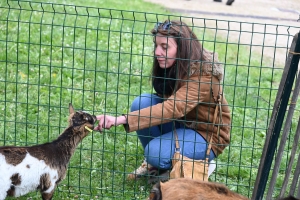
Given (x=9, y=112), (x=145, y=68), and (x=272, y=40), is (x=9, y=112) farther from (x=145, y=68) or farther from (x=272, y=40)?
(x=272, y=40)

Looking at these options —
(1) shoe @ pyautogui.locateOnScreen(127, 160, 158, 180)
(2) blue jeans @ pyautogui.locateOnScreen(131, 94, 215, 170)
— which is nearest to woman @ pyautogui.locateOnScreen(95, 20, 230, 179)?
(2) blue jeans @ pyautogui.locateOnScreen(131, 94, 215, 170)

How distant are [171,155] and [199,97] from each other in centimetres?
64

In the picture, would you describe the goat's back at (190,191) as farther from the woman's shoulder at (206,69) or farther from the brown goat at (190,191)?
the woman's shoulder at (206,69)

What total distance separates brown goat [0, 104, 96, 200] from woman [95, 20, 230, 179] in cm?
22

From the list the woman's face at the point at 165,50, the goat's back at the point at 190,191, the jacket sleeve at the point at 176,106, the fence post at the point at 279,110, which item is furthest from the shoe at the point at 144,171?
the goat's back at the point at 190,191

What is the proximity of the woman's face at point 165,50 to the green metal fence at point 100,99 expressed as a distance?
Answer: 0.21 m

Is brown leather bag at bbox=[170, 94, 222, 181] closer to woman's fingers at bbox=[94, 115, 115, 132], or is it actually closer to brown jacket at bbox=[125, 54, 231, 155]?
brown jacket at bbox=[125, 54, 231, 155]

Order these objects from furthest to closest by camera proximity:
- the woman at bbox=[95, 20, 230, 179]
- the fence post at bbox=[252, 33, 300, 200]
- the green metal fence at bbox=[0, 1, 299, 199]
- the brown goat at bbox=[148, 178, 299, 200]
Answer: the green metal fence at bbox=[0, 1, 299, 199], the woman at bbox=[95, 20, 230, 179], the fence post at bbox=[252, 33, 300, 200], the brown goat at bbox=[148, 178, 299, 200]

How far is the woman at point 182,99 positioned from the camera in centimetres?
536

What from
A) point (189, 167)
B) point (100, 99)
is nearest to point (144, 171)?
point (189, 167)

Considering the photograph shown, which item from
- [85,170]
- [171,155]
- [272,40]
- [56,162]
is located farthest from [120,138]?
[272,40]

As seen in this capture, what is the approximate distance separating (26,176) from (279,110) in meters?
2.11

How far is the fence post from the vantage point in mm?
4730

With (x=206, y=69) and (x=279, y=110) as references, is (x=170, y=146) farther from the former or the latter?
(x=279, y=110)
